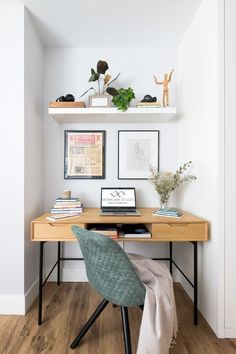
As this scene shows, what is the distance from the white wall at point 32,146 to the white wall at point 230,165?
155 cm

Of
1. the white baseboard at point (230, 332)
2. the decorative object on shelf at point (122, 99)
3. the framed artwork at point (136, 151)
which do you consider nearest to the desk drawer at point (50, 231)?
the framed artwork at point (136, 151)

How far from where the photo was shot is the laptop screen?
2.16 m

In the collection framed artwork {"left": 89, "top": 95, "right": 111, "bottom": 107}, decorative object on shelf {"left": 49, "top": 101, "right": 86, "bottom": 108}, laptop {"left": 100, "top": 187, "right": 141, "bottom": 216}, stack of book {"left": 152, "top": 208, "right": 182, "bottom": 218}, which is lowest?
stack of book {"left": 152, "top": 208, "right": 182, "bottom": 218}

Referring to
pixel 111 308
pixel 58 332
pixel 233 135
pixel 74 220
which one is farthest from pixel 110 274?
pixel 233 135

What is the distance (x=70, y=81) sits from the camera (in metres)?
2.37

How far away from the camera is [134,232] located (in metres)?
1.77

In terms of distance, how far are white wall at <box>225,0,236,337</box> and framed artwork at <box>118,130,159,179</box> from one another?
889mm

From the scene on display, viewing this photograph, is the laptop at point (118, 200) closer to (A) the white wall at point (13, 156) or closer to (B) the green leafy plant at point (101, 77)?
(A) the white wall at point (13, 156)

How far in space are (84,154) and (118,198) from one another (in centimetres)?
59

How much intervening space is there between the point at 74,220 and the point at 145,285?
73 cm

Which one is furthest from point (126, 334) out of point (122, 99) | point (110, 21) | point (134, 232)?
point (110, 21)

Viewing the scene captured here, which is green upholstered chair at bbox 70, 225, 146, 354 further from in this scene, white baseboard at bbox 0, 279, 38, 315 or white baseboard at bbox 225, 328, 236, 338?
white baseboard at bbox 0, 279, 38, 315

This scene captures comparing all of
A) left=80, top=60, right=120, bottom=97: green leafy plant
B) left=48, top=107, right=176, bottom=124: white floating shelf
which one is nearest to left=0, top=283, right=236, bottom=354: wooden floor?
left=48, top=107, right=176, bottom=124: white floating shelf

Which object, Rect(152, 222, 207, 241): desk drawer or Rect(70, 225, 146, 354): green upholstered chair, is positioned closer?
Rect(70, 225, 146, 354): green upholstered chair
